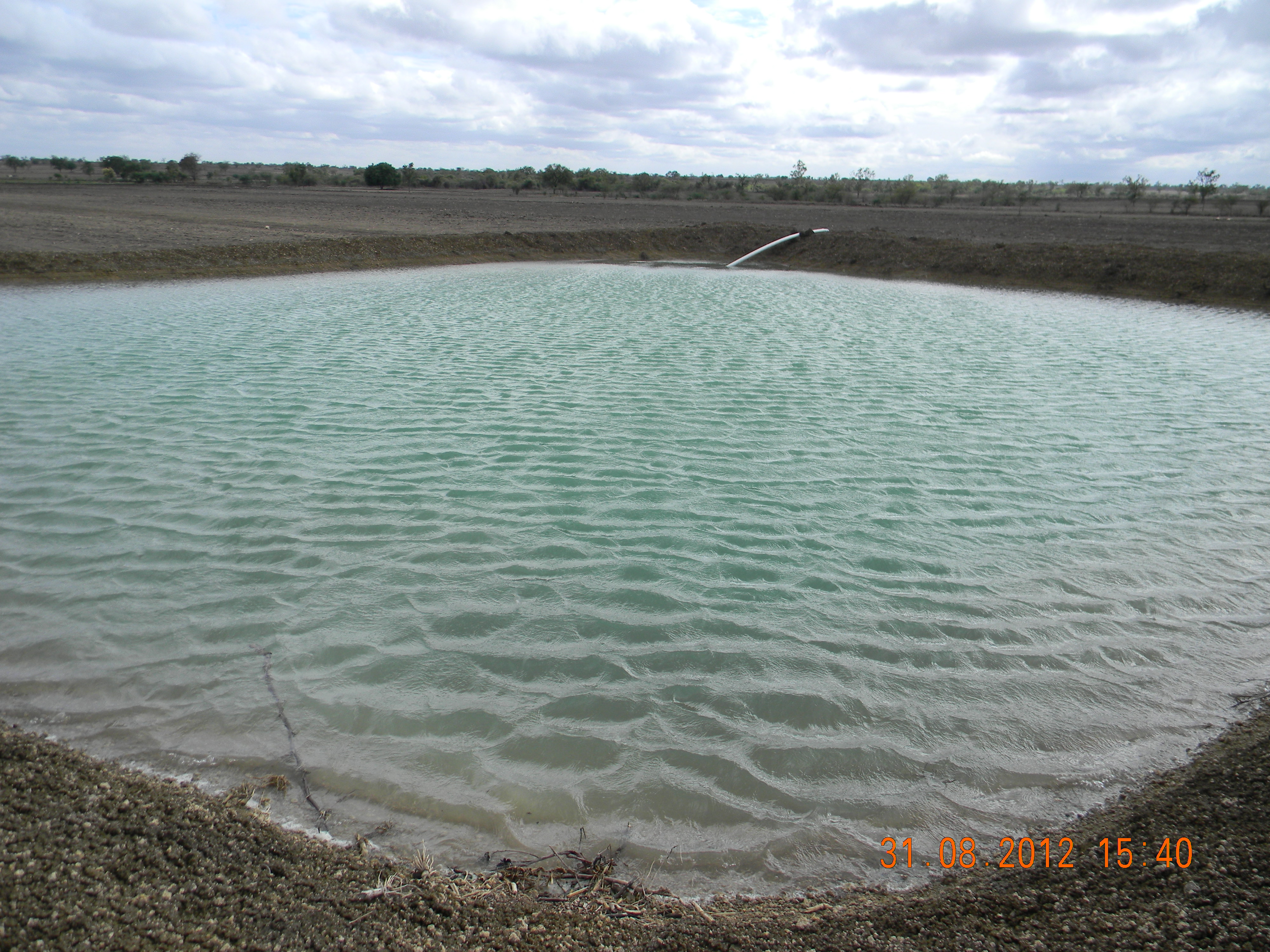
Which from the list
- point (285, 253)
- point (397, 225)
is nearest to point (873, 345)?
point (285, 253)

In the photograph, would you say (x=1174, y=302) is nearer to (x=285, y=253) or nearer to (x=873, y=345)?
(x=873, y=345)

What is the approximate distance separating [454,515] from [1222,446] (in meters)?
9.11

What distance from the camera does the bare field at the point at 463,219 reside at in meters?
27.8

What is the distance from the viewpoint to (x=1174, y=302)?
21.2m

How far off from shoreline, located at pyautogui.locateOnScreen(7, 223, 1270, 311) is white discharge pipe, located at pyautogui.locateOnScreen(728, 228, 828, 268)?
426mm

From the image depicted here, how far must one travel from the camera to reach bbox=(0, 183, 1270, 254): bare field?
1094 inches

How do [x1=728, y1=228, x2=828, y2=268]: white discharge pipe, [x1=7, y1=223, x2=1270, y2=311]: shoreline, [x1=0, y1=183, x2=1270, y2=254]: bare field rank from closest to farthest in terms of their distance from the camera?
[x1=7, y1=223, x2=1270, y2=311]: shoreline
[x1=0, y1=183, x2=1270, y2=254]: bare field
[x1=728, y1=228, x2=828, y2=268]: white discharge pipe

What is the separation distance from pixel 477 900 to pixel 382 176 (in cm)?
8418

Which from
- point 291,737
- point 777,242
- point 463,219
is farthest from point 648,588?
point 463,219

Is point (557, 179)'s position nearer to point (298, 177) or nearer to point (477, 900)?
point (298, 177)

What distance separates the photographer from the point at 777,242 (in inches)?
1305
